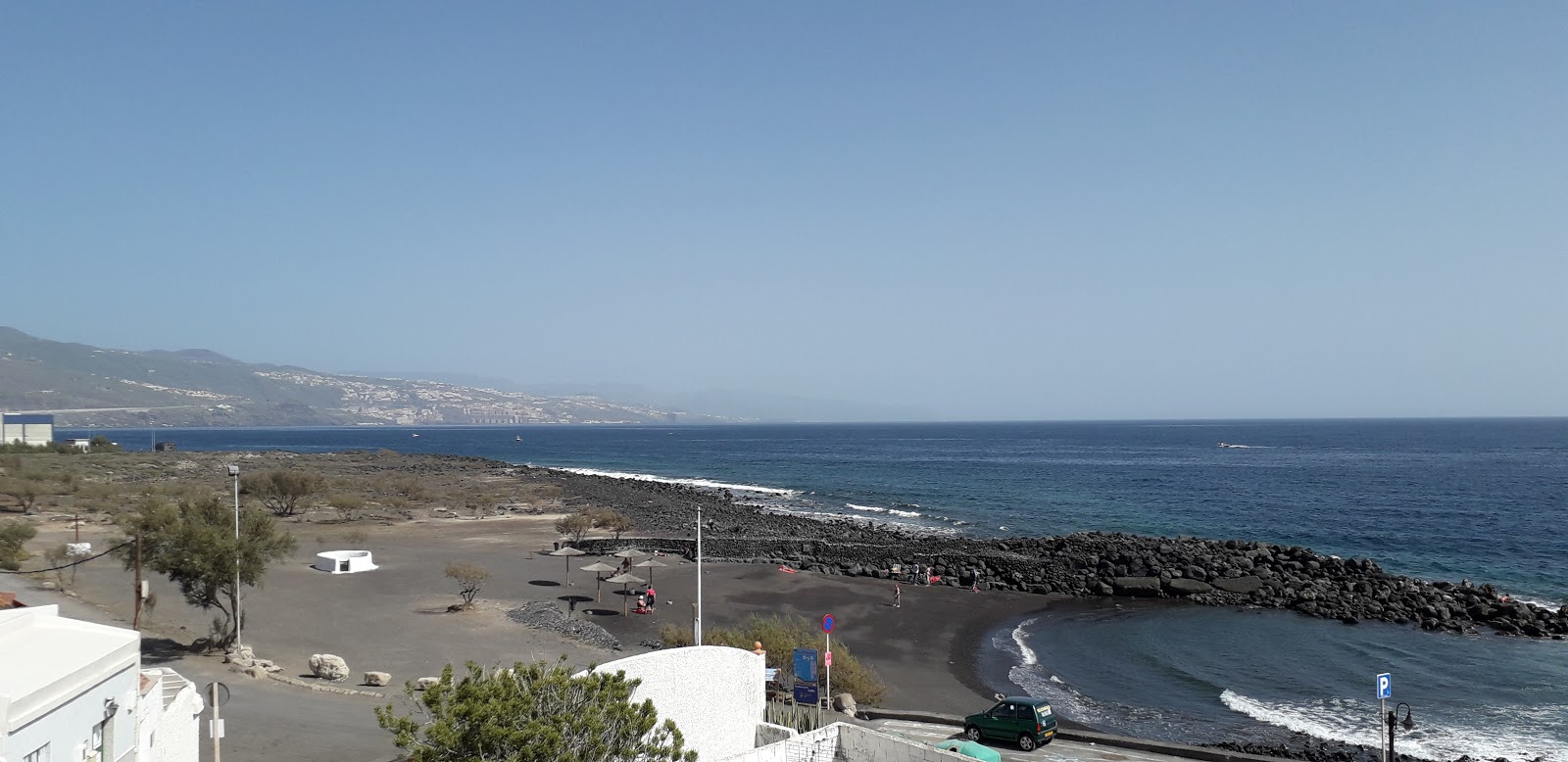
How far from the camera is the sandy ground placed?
58.9ft

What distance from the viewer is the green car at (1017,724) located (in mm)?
18000

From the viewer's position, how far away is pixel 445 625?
2641 cm

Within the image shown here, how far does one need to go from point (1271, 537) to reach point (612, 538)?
38.3 m

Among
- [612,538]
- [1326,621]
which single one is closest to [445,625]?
[612,538]

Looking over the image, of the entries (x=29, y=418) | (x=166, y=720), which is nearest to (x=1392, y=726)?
(x=166, y=720)

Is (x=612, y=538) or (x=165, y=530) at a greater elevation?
(x=165, y=530)

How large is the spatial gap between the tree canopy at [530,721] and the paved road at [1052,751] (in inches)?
350

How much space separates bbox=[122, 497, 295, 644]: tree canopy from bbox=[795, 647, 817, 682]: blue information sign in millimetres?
14358

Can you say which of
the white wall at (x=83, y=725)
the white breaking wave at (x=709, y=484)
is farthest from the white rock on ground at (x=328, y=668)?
the white breaking wave at (x=709, y=484)

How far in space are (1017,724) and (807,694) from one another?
4366 mm

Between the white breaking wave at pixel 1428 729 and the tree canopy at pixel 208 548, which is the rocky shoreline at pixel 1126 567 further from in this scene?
the tree canopy at pixel 208 548

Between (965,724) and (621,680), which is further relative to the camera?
(965,724)

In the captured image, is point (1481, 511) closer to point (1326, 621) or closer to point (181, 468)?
point (1326, 621)

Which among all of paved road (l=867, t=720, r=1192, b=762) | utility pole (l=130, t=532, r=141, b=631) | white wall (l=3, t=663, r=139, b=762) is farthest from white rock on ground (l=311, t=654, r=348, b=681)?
paved road (l=867, t=720, r=1192, b=762)
